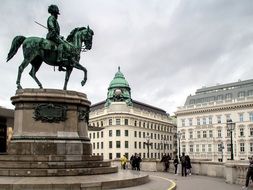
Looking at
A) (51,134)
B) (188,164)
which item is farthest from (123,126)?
(51,134)

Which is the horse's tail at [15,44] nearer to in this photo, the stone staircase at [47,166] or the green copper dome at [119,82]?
the stone staircase at [47,166]

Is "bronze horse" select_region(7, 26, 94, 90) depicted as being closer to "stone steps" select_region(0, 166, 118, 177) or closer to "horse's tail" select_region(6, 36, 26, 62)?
"horse's tail" select_region(6, 36, 26, 62)

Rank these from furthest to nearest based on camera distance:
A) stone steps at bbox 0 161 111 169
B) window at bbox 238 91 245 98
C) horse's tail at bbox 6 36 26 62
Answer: window at bbox 238 91 245 98
horse's tail at bbox 6 36 26 62
stone steps at bbox 0 161 111 169

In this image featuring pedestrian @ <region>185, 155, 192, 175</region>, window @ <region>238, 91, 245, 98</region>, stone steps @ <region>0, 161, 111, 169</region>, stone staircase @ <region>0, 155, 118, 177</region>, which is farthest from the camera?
window @ <region>238, 91, 245, 98</region>

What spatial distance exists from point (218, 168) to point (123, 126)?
7212cm

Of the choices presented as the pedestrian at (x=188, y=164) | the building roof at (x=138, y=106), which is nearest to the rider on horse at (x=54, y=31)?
the pedestrian at (x=188, y=164)

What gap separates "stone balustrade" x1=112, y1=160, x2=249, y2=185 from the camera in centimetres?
2053

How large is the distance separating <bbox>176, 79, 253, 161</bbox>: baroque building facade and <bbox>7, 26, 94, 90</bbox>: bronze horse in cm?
7148

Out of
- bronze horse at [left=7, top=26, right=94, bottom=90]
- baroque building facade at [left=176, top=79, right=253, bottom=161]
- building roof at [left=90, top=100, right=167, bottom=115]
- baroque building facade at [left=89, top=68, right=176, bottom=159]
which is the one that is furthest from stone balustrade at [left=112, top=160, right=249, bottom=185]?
building roof at [left=90, top=100, right=167, bottom=115]

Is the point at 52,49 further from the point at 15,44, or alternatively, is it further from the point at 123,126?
the point at 123,126

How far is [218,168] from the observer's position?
26.2 m

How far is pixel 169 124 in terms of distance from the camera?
4692 inches

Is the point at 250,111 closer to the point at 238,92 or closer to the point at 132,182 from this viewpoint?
the point at 238,92

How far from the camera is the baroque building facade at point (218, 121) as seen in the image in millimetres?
90438
